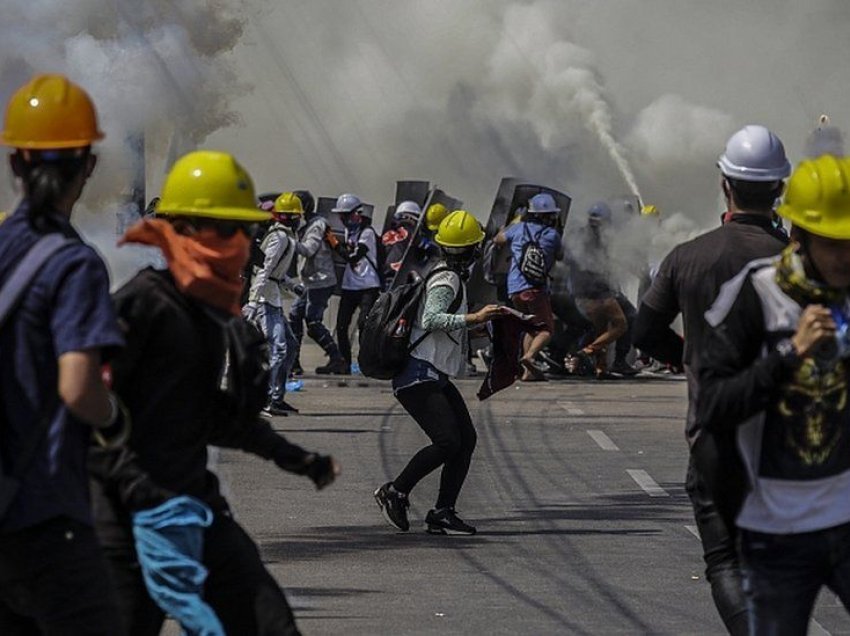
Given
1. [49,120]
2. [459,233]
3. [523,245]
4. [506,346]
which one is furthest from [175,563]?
[523,245]

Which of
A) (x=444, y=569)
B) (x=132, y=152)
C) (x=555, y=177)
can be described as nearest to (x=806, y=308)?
(x=444, y=569)

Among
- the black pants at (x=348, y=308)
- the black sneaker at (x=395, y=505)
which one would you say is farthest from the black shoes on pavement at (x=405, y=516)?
the black pants at (x=348, y=308)

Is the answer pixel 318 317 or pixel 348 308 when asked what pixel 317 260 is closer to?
pixel 318 317

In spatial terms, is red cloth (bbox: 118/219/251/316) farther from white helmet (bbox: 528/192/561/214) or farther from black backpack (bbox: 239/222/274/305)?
white helmet (bbox: 528/192/561/214)

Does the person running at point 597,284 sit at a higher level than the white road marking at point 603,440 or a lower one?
higher

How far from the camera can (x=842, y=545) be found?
4941 millimetres

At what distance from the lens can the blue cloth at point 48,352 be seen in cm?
452

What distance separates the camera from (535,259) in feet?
65.0

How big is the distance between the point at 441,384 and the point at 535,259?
9.30 m

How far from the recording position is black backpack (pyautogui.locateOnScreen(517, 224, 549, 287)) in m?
19.7

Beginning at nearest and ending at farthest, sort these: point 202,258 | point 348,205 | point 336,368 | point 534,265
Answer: point 202,258 → point 534,265 → point 336,368 → point 348,205

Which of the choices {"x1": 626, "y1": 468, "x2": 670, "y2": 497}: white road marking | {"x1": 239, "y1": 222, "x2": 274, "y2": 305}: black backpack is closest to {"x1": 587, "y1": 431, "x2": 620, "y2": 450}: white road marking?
{"x1": 626, "y1": 468, "x2": 670, "y2": 497}: white road marking

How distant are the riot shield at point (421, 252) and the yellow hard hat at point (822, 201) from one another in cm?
586

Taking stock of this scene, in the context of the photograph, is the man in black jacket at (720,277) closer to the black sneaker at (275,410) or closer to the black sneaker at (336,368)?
the black sneaker at (275,410)
